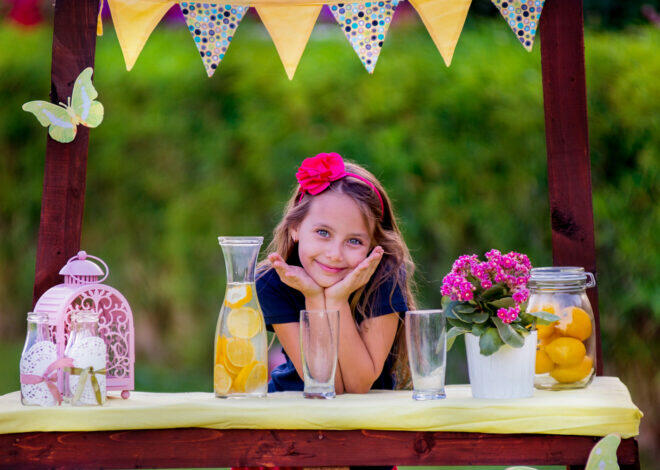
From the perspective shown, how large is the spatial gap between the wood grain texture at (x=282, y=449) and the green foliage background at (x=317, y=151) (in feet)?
6.56

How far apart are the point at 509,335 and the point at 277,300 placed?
67cm

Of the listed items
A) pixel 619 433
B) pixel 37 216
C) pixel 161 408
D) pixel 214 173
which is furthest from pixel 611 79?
pixel 37 216

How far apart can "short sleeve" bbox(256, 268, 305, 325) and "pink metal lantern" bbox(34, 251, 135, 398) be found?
36 centimetres

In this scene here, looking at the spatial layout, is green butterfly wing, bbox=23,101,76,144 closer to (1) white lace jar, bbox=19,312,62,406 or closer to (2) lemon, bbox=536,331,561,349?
(1) white lace jar, bbox=19,312,62,406

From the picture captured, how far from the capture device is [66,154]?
2.46 m

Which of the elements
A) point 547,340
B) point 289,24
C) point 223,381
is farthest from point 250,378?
point 289,24

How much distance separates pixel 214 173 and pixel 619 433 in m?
2.93

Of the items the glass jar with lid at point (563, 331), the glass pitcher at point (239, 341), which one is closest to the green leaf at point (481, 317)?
the glass jar with lid at point (563, 331)

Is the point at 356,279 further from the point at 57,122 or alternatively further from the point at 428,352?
the point at 57,122

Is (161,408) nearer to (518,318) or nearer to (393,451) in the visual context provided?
(393,451)

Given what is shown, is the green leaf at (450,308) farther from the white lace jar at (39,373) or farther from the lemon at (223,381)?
the white lace jar at (39,373)

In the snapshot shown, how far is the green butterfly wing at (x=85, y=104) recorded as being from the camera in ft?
8.02

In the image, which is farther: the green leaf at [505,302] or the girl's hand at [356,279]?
the girl's hand at [356,279]

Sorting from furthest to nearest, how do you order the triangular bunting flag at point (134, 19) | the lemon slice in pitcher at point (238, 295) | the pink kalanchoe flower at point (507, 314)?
the triangular bunting flag at point (134, 19), the lemon slice in pitcher at point (238, 295), the pink kalanchoe flower at point (507, 314)
